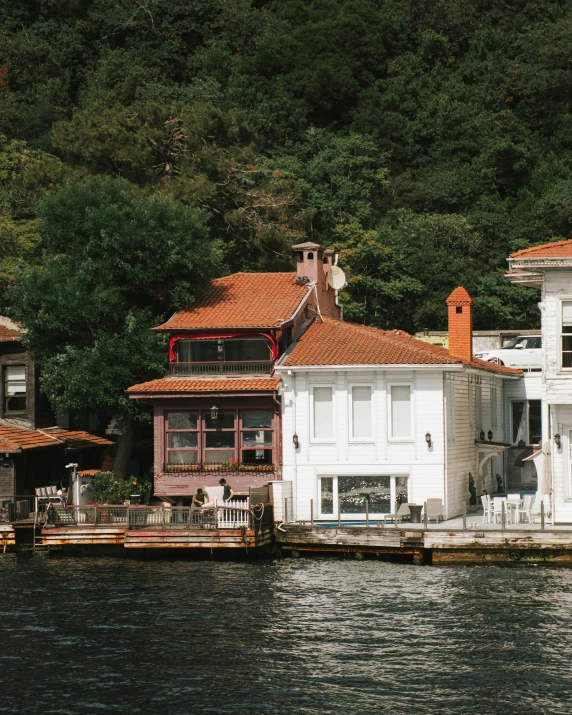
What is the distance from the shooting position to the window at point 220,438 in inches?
1844

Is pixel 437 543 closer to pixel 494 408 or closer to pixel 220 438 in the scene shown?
pixel 220 438

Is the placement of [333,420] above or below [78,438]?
above

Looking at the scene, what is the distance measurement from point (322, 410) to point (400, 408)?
2.72 meters

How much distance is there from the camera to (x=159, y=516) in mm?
42406

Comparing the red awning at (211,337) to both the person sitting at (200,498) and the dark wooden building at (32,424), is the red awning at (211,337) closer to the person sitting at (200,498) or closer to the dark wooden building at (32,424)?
the dark wooden building at (32,424)

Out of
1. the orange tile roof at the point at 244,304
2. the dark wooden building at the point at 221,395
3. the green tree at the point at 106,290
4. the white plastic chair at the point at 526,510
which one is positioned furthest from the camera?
the green tree at the point at 106,290

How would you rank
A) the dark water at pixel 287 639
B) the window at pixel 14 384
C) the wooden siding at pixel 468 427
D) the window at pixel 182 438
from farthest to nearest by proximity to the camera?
1. the window at pixel 14 384
2. the window at pixel 182 438
3. the wooden siding at pixel 468 427
4. the dark water at pixel 287 639

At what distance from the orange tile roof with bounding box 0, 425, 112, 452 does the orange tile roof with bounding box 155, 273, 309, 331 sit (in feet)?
21.6

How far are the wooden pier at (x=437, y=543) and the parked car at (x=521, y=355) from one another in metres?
18.7

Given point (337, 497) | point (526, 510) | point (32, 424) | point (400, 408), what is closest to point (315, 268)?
point (400, 408)

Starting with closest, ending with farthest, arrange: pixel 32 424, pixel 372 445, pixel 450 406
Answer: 1. pixel 372 445
2. pixel 450 406
3. pixel 32 424

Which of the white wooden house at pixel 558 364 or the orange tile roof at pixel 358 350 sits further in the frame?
the orange tile roof at pixel 358 350

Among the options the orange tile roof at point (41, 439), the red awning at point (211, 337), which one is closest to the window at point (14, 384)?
the orange tile roof at point (41, 439)

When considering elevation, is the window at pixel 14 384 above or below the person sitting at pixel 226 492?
above
